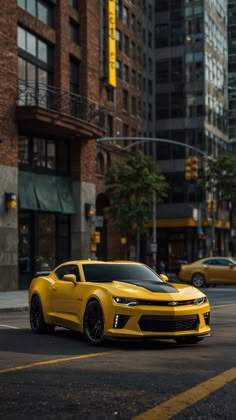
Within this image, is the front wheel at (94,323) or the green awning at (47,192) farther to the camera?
the green awning at (47,192)

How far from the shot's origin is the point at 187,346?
37.6ft

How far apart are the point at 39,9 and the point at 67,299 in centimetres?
2402

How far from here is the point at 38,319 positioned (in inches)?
536

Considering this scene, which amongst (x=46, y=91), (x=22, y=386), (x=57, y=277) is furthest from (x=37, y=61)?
(x=22, y=386)

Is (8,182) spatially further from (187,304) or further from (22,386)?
(22,386)

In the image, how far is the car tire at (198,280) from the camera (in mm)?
35000

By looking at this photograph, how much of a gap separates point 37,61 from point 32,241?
323 inches

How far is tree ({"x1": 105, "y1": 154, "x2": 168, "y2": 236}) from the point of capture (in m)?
45.3

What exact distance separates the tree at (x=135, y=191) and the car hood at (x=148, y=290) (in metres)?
33.1

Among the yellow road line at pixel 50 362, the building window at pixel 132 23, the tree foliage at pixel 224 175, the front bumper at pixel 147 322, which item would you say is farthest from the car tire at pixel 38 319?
the building window at pixel 132 23

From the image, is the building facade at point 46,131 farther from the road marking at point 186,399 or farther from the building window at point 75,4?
the road marking at point 186,399

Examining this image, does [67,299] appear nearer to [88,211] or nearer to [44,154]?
[44,154]

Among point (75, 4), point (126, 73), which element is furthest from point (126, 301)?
point (126, 73)

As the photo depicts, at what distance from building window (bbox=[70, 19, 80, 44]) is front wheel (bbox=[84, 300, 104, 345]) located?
27.1 m
